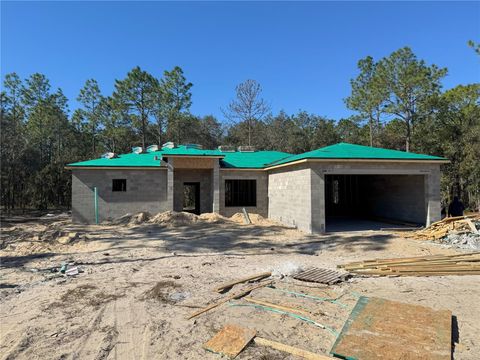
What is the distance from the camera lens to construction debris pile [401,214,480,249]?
10.1 meters

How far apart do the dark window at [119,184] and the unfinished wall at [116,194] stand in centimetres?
19

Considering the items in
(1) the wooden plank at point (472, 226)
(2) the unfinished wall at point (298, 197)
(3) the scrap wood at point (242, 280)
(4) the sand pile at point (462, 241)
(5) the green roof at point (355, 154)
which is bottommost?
(3) the scrap wood at point (242, 280)

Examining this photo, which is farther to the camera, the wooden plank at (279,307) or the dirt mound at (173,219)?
the dirt mound at (173,219)

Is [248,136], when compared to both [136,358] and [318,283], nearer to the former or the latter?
[318,283]

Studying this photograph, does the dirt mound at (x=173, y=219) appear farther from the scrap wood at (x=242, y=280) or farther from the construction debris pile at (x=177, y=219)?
the scrap wood at (x=242, y=280)

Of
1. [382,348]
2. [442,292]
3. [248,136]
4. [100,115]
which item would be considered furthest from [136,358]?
[100,115]

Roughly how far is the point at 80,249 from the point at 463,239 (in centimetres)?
1244

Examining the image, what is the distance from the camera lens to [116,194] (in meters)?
17.8

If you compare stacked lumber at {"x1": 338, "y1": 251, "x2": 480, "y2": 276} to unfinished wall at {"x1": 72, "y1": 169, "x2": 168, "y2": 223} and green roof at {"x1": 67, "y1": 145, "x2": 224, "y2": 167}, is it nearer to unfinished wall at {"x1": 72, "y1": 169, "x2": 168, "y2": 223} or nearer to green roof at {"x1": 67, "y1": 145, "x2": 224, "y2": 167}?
green roof at {"x1": 67, "y1": 145, "x2": 224, "y2": 167}

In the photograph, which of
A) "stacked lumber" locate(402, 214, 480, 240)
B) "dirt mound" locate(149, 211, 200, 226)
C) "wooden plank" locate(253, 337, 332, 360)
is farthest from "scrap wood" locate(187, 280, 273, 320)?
"dirt mound" locate(149, 211, 200, 226)

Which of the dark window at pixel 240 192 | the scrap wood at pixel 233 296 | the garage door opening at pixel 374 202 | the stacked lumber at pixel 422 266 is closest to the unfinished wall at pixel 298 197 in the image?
the dark window at pixel 240 192

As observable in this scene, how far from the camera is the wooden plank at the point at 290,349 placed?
363 centimetres

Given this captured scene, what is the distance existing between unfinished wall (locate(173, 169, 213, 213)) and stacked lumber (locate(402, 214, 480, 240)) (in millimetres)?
11134

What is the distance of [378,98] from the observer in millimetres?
27656
